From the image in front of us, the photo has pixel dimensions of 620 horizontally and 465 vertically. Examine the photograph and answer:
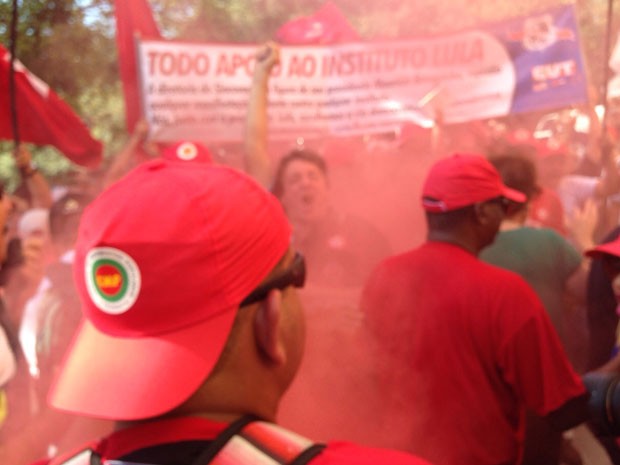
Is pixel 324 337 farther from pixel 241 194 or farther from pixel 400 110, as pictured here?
pixel 400 110

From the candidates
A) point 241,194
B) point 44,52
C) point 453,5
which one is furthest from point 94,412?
point 453,5

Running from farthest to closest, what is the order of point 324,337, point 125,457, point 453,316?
1. point 324,337
2. point 453,316
3. point 125,457

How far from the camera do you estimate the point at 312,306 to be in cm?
242

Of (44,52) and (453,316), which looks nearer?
(453,316)

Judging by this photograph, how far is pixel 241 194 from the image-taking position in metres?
0.97

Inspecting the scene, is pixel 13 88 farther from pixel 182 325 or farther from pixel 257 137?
pixel 182 325

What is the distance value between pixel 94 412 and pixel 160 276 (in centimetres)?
18

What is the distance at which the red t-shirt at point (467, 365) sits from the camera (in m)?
1.85

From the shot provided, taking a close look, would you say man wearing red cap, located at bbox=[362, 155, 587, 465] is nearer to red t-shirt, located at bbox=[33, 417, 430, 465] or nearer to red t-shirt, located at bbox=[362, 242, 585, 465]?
red t-shirt, located at bbox=[362, 242, 585, 465]

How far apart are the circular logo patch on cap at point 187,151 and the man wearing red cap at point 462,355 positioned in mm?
1056

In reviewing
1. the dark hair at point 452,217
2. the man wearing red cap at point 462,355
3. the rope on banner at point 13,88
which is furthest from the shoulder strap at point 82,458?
the rope on banner at point 13,88

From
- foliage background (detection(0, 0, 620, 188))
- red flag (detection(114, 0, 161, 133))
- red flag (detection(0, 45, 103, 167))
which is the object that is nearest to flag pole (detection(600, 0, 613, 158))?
foliage background (detection(0, 0, 620, 188))

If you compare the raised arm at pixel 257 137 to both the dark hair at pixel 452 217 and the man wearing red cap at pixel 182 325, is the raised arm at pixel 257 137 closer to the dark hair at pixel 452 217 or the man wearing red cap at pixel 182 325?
the dark hair at pixel 452 217

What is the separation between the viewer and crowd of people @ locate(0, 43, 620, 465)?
36.3 inches
